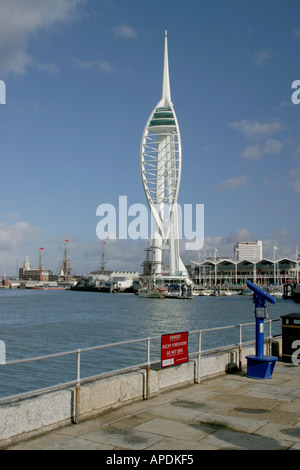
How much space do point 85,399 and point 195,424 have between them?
179 cm

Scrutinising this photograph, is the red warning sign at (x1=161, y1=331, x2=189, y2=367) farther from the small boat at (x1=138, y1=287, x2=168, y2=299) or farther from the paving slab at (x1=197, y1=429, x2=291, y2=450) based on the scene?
the small boat at (x1=138, y1=287, x2=168, y2=299)

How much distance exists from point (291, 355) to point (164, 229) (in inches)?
4908

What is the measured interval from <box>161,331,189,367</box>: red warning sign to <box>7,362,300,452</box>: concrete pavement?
575 millimetres

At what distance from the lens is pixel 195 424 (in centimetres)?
765

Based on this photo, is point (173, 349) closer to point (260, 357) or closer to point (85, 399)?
point (260, 357)

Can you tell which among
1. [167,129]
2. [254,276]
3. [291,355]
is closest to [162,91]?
[167,129]

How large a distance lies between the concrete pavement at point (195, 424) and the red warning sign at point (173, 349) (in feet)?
1.89

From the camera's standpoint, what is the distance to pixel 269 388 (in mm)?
10438

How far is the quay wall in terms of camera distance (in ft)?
22.6

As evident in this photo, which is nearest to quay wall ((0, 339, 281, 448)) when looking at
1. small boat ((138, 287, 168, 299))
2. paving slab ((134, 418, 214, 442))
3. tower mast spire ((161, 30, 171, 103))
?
paving slab ((134, 418, 214, 442))

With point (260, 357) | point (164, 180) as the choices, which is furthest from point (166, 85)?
point (260, 357)

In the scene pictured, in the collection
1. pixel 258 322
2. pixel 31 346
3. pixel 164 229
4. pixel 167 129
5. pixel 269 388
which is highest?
pixel 167 129

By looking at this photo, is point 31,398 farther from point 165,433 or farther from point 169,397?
point 169,397

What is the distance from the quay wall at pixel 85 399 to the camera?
271 inches
